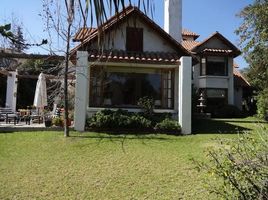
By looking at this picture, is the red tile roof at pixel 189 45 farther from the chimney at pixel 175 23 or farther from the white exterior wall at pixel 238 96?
the chimney at pixel 175 23

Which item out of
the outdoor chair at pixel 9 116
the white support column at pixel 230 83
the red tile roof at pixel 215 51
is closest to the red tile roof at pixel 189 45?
the red tile roof at pixel 215 51

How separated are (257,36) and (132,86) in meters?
9.85

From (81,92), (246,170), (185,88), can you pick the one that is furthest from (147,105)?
(246,170)

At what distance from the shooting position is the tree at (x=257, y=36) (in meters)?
22.8

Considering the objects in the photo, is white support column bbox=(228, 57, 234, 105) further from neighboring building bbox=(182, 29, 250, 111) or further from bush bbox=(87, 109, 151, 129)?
bush bbox=(87, 109, 151, 129)

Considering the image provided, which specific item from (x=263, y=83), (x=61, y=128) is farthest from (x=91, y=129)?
(x=263, y=83)

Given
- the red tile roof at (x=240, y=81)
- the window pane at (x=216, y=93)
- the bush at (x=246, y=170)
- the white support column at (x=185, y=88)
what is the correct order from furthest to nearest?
the red tile roof at (x=240, y=81), the window pane at (x=216, y=93), the white support column at (x=185, y=88), the bush at (x=246, y=170)

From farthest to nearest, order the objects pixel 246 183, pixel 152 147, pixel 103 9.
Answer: pixel 152 147, pixel 246 183, pixel 103 9

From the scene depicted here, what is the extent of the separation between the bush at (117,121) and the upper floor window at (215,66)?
634 inches

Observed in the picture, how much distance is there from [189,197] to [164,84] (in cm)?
1172

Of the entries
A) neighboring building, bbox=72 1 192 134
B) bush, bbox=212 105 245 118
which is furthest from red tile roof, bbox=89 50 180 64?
bush, bbox=212 105 245 118

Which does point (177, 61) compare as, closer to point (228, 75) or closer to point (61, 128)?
point (61, 128)

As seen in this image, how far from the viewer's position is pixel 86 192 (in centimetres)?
897

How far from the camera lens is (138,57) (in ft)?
60.5
